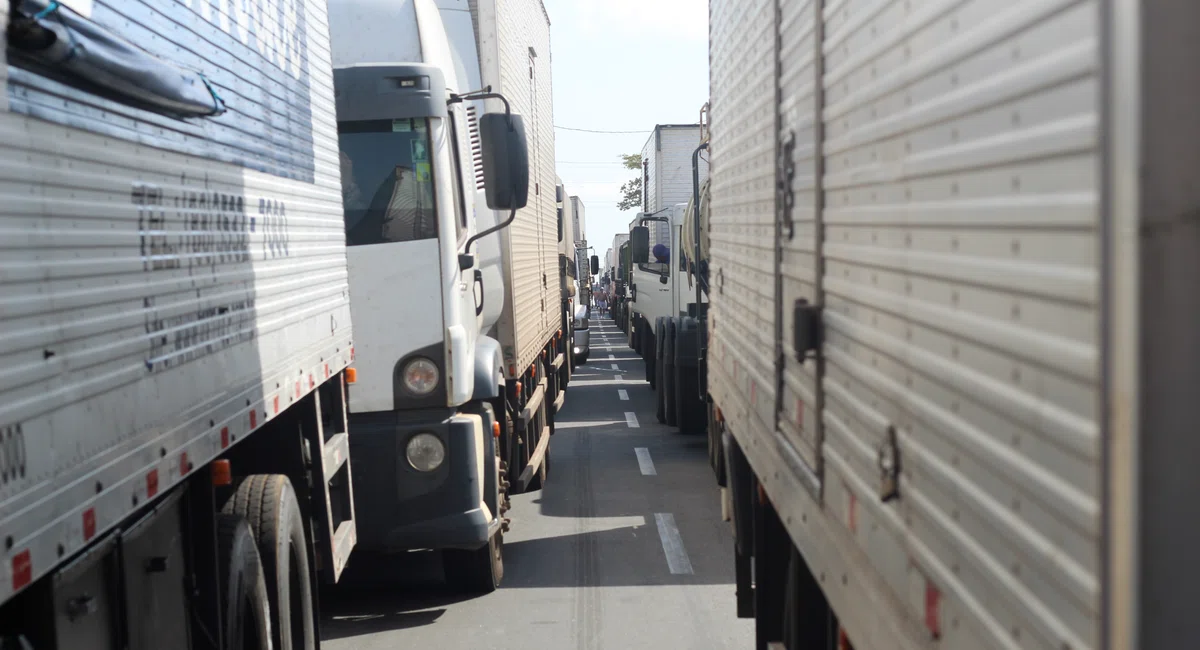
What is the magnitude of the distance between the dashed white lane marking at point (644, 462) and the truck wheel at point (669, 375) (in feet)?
3.74

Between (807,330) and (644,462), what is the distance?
10.3 metres

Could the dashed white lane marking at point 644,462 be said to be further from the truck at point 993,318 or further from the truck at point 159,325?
the truck at point 993,318

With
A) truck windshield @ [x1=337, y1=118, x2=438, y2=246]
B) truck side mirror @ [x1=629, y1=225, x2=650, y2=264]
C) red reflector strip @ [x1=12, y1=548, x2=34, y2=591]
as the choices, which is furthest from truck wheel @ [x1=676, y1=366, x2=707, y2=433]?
red reflector strip @ [x1=12, y1=548, x2=34, y2=591]

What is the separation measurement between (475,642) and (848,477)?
14.9 ft

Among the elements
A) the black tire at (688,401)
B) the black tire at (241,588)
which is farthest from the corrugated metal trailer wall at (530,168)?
the black tire at (241,588)

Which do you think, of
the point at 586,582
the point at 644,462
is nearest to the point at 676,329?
the point at 644,462

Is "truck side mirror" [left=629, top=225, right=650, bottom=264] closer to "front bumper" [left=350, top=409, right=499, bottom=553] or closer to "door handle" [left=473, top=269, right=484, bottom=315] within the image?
"door handle" [left=473, top=269, right=484, bottom=315]

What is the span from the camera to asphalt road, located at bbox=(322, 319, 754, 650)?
720cm

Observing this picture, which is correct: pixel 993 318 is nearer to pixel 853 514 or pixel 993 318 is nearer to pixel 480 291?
pixel 853 514

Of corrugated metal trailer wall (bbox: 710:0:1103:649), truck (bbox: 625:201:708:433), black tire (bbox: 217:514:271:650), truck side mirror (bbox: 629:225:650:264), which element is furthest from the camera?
truck side mirror (bbox: 629:225:650:264)

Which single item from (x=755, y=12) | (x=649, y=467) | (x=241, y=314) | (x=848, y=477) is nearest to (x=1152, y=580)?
(x=848, y=477)

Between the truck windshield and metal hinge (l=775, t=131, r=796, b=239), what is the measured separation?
3429mm

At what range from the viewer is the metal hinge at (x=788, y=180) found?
3.75 metres

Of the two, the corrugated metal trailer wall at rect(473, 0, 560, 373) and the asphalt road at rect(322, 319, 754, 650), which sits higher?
the corrugated metal trailer wall at rect(473, 0, 560, 373)
